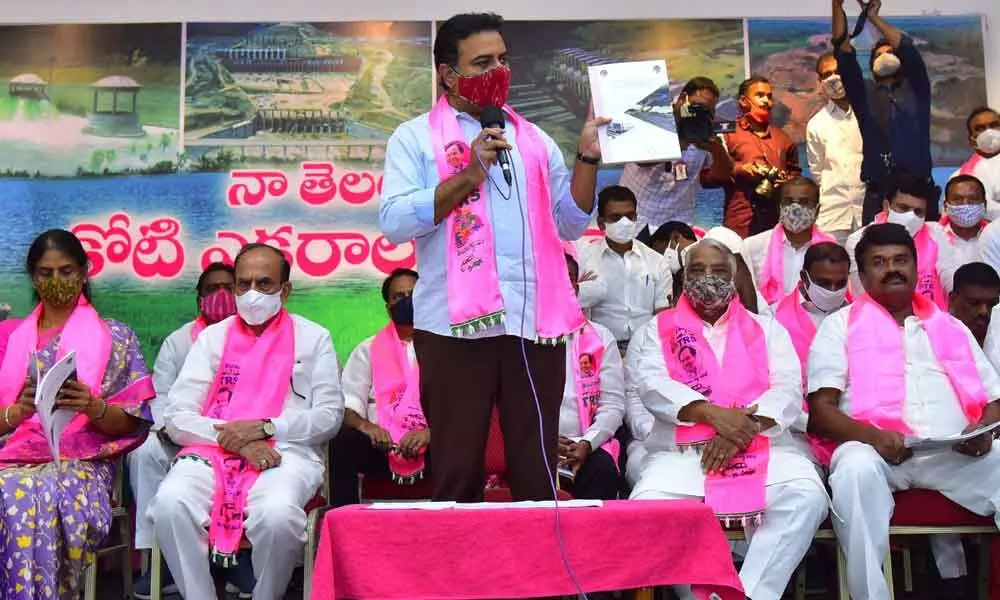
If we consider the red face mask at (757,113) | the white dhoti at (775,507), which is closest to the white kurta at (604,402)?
the white dhoti at (775,507)

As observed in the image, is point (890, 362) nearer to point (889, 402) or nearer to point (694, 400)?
point (889, 402)

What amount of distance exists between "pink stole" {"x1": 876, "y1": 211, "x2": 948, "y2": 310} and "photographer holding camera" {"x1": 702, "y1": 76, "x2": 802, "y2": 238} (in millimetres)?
915

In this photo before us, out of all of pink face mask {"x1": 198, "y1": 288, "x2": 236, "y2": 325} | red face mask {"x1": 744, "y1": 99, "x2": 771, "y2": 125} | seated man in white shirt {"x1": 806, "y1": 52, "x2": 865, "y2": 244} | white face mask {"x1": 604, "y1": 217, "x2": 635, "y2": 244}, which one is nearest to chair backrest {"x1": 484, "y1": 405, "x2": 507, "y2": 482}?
pink face mask {"x1": 198, "y1": 288, "x2": 236, "y2": 325}

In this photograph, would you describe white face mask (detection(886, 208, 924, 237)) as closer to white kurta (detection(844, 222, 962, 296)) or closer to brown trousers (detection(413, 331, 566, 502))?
white kurta (detection(844, 222, 962, 296))

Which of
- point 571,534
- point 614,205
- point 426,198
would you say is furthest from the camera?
point 614,205

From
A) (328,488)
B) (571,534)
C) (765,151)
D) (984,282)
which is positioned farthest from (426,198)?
(765,151)

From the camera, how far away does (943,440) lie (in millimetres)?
3732

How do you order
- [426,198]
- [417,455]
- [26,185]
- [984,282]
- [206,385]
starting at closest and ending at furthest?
[426,198] → [206,385] → [417,455] → [984,282] → [26,185]

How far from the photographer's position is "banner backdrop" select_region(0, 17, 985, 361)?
20.9 feet

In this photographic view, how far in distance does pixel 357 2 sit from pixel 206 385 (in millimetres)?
3218

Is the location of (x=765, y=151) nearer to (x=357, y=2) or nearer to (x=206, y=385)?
(x=357, y=2)

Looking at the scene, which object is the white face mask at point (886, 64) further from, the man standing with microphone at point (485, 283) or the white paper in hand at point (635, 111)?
the man standing with microphone at point (485, 283)

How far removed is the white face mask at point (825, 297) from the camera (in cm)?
486

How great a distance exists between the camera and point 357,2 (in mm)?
6590
